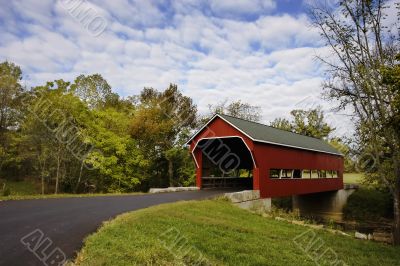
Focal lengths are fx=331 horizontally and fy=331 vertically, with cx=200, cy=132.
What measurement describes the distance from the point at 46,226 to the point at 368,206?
1304 inches

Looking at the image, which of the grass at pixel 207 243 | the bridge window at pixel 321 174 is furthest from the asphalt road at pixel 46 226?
the bridge window at pixel 321 174

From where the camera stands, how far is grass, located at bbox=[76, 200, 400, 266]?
6.95 metres

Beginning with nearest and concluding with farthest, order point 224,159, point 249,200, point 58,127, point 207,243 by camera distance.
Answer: point 207,243, point 249,200, point 224,159, point 58,127

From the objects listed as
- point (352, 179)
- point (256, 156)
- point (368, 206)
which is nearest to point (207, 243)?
point (256, 156)

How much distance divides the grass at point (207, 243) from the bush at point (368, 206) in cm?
2143

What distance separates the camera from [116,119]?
1340 inches

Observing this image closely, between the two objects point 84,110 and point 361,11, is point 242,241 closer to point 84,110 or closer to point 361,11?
point 361,11

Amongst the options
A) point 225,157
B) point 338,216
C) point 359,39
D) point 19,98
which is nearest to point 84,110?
point 19,98

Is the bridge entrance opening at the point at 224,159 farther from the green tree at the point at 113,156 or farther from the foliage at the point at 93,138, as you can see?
the green tree at the point at 113,156

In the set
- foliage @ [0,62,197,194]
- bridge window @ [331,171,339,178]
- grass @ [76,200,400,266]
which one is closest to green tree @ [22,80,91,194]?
foliage @ [0,62,197,194]

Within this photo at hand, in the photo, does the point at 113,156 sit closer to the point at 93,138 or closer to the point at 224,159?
the point at 93,138

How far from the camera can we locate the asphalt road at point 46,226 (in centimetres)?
657

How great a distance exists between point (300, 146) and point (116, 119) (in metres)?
18.7

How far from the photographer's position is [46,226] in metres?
8.87
